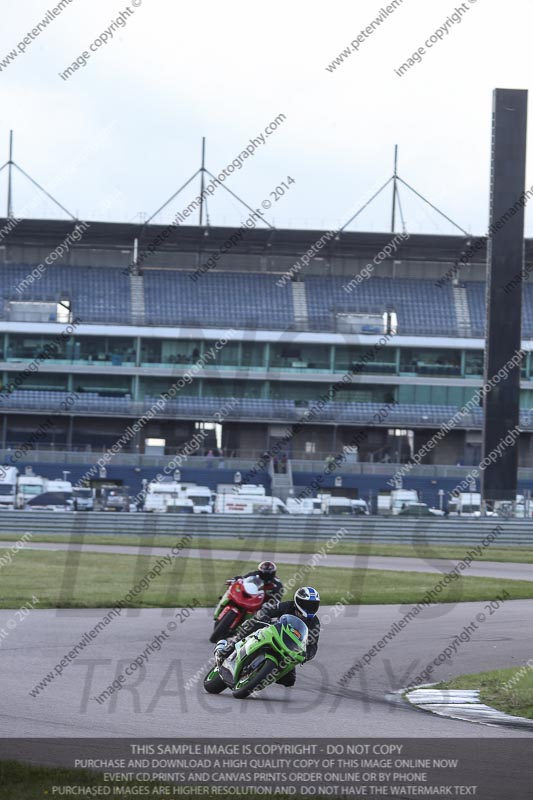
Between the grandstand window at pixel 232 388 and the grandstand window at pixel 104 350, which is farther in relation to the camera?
the grandstand window at pixel 232 388

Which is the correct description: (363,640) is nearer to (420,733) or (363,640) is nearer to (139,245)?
(420,733)

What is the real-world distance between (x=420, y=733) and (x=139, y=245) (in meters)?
59.9

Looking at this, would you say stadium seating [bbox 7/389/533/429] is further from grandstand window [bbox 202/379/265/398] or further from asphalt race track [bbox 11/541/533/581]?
asphalt race track [bbox 11/541/533/581]

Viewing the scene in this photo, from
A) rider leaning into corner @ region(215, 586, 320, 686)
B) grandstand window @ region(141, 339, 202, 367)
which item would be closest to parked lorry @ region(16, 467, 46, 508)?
grandstand window @ region(141, 339, 202, 367)

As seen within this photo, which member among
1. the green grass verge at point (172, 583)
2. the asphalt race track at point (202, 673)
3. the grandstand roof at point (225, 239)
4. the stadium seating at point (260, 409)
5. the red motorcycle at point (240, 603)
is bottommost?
the green grass verge at point (172, 583)

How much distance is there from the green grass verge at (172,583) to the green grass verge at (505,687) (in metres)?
8.48

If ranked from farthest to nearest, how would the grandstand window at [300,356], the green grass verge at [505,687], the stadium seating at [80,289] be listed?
1. the stadium seating at [80,289]
2. the grandstand window at [300,356]
3. the green grass verge at [505,687]

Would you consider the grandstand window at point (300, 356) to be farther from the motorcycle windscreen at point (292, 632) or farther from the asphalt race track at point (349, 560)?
the motorcycle windscreen at point (292, 632)

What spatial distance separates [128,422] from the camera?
63781 millimetres

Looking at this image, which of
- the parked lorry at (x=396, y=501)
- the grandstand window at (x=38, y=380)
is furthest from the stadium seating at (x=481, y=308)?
the grandstand window at (x=38, y=380)

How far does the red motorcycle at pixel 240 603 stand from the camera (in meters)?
14.3

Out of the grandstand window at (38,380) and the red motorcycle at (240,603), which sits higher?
the grandstand window at (38,380)

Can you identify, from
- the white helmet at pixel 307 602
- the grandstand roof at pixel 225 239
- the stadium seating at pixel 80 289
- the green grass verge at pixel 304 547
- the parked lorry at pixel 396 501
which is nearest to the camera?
the white helmet at pixel 307 602

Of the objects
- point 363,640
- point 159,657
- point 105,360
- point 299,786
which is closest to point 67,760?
point 299,786
